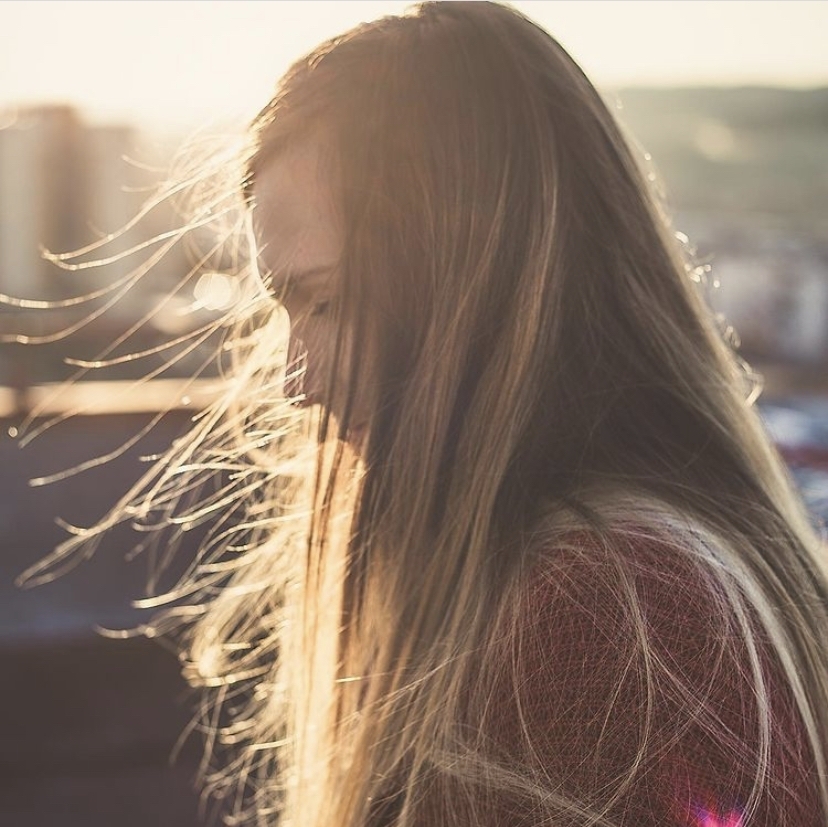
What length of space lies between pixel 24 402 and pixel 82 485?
0.43 metres

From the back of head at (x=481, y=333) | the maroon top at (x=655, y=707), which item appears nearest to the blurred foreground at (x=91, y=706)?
the back of head at (x=481, y=333)

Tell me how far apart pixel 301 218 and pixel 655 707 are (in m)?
0.52

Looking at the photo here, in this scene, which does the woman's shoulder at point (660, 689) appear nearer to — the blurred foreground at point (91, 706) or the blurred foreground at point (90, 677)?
the blurred foreground at point (90, 677)

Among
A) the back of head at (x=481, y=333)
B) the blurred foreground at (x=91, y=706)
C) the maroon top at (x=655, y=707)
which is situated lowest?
the blurred foreground at (x=91, y=706)

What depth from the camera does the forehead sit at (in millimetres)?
1070

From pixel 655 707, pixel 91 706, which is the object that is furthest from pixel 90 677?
pixel 655 707

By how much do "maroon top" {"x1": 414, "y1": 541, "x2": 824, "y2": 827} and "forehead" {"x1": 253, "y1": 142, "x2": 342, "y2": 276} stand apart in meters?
0.37

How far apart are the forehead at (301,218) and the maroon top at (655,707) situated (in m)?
0.37

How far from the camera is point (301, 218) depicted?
1.08 meters

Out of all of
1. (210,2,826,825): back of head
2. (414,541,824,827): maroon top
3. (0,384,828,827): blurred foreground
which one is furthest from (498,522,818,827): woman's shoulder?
(0,384,828,827): blurred foreground

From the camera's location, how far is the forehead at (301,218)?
107cm

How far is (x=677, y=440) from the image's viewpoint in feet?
3.37

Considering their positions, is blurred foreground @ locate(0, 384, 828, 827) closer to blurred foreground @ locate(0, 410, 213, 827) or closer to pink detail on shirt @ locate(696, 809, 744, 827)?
blurred foreground @ locate(0, 410, 213, 827)

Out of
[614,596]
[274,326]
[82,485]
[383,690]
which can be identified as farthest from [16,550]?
[614,596]
